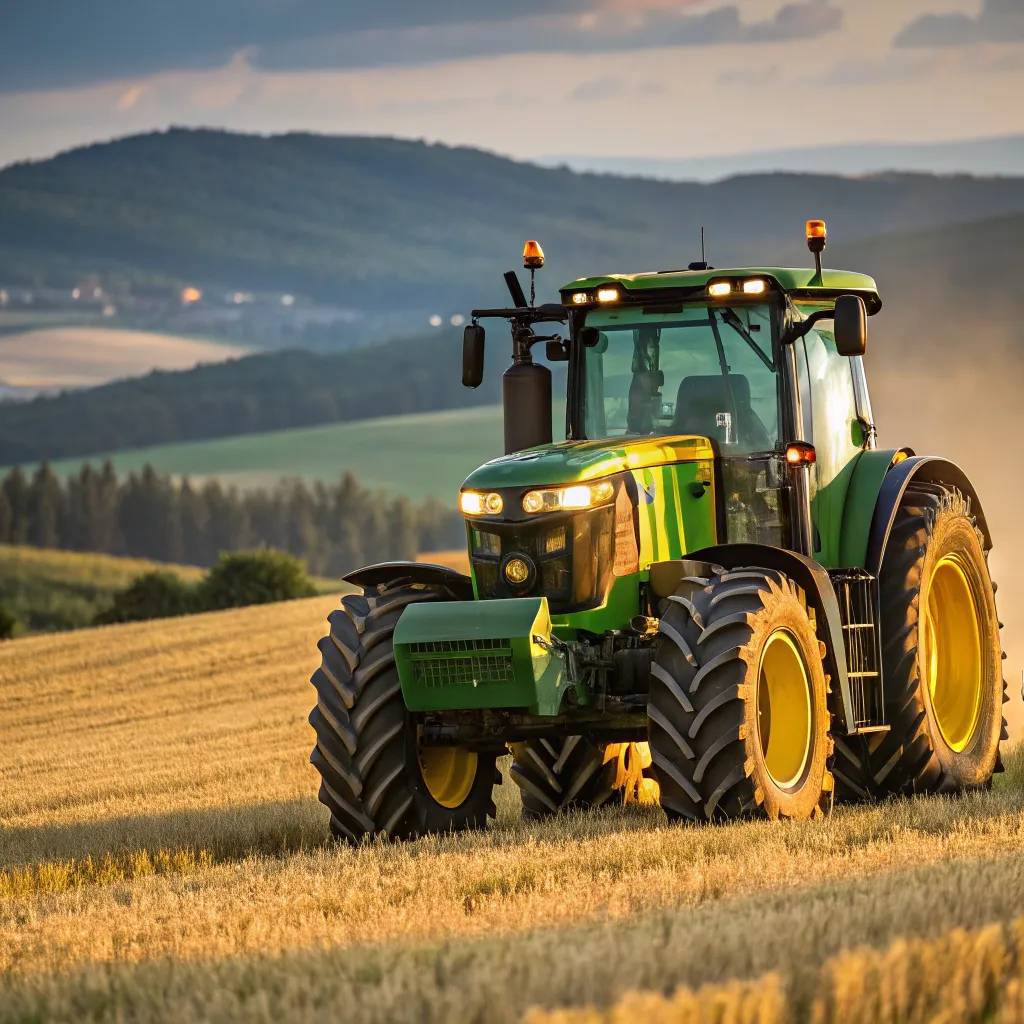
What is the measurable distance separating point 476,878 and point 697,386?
3792 millimetres

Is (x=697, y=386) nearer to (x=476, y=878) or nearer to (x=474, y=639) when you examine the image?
(x=474, y=639)

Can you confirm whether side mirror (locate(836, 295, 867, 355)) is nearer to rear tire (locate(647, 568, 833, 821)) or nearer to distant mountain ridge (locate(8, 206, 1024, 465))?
rear tire (locate(647, 568, 833, 821))

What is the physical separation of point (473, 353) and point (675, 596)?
2334mm

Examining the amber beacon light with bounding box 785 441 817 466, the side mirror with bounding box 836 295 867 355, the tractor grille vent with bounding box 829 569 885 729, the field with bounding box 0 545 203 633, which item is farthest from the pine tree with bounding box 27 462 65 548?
the side mirror with bounding box 836 295 867 355

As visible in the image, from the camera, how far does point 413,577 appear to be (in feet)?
33.6

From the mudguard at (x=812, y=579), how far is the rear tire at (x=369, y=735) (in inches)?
65.7

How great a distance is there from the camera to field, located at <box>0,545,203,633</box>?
70.2 metres

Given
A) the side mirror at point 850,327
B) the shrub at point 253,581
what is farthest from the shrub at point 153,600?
the side mirror at point 850,327

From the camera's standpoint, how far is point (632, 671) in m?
9.50

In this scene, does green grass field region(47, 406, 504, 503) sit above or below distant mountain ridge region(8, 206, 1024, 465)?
below

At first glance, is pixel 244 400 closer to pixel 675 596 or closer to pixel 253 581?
pixel 253 581

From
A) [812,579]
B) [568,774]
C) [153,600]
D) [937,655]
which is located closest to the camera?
[812,579]

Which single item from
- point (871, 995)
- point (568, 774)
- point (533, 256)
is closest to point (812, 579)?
point (568, 774)

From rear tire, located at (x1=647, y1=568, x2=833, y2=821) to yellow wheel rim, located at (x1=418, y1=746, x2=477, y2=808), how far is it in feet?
4.62
